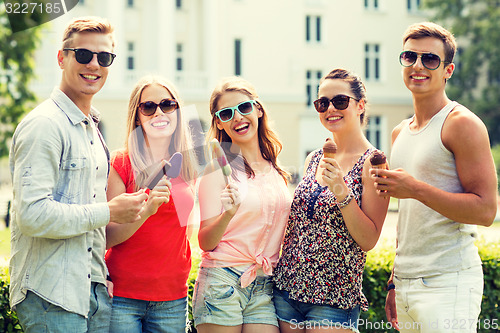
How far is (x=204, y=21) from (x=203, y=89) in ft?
12.8

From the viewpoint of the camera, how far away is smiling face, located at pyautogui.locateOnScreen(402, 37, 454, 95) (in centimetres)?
342

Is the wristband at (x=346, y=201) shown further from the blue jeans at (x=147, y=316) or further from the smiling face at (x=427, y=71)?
the blue jeans at (x=147, y=316)

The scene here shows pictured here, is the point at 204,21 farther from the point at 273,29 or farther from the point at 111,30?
the point at 111,30

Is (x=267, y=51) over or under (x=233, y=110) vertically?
over

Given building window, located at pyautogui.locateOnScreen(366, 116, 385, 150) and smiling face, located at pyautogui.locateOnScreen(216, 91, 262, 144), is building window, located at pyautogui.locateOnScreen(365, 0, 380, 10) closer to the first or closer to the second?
building window, located at pyautogui.locateOnScreen(366, 116, 385, 150)

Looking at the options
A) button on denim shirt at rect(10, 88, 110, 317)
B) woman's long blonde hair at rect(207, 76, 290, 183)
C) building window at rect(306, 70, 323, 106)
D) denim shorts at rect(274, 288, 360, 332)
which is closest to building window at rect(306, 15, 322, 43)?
building window at rect(306, 70, 323, 106)

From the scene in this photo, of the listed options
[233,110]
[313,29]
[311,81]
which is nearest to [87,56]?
[233,110]

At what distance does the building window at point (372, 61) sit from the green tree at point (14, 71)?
23.0m

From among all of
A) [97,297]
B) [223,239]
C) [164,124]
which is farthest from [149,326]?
[164,124]

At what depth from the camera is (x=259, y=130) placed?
392 cm

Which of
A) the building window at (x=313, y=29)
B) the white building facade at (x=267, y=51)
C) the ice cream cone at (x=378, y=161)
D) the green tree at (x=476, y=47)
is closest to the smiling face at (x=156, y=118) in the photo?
the ice cream cone at (x=378, y=161)

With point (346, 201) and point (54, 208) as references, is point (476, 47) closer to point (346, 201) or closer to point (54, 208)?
point (346, 201)

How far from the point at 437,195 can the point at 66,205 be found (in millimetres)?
1933

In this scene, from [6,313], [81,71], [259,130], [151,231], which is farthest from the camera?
[6,313]
